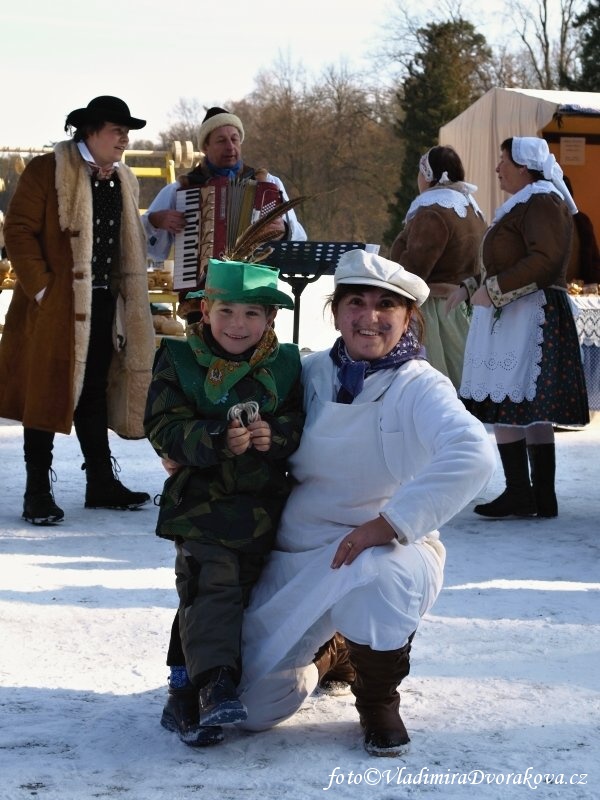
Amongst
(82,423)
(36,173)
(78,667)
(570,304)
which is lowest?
(78,667)

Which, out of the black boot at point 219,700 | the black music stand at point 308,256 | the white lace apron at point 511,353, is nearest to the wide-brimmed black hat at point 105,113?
the black music stand at point 308,256

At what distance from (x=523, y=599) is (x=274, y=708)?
1593 millimetres

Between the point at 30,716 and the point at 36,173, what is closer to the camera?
the point at 30,716

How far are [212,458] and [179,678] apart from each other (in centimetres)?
51

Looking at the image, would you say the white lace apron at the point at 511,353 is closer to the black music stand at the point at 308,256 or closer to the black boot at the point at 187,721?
the black music stand at the point at 308,256

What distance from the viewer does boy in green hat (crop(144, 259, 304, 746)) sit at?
107 inches

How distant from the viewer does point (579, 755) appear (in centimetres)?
266

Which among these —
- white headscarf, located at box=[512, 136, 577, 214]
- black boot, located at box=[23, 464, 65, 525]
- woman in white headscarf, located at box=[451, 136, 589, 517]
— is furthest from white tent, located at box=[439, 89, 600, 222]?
black boot, located at box=[23, 464, 65, 525]

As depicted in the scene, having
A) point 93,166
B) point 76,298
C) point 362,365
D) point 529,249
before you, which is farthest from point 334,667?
point 93,166

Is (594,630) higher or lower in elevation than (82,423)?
lower

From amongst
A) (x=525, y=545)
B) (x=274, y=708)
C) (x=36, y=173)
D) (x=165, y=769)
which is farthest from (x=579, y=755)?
(x=36, y=173)

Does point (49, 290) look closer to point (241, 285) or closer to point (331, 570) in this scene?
point (241, 285)

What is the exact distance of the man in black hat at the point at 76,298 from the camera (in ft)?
17.0

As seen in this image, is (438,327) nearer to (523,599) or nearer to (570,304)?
(570,304)
